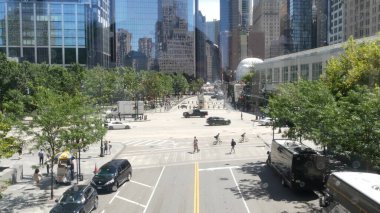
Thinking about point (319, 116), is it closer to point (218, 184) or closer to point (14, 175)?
point (218, 184)

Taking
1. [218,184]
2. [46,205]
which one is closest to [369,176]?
[218,184]

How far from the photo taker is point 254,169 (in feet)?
101

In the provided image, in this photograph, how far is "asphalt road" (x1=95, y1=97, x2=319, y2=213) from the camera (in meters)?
21.5

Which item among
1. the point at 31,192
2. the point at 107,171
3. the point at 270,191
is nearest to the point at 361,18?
the point at 270,191

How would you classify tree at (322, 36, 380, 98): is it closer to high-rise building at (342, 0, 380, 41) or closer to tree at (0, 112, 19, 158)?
tree at (0, 112, 19, 158)

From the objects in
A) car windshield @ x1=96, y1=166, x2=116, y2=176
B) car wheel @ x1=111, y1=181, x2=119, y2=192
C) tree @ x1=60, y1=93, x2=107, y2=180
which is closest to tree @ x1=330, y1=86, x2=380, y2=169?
car wheel @ x1=111, y1=181, x2=119, y2=192

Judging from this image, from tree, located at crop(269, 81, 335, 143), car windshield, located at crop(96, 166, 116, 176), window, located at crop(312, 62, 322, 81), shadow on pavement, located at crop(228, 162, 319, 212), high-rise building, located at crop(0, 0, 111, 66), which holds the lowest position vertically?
shadow on pavement, located at crop(228, 162, 319, 212)

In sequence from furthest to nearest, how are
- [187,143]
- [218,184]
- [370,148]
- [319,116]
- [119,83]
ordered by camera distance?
1. [119,83]
2. [187,143]
3. [218,184]
4. [319,116]
5. [370,148]

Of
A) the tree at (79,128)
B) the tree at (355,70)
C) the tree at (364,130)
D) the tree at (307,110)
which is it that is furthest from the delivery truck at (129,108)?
the tree at (364,130)

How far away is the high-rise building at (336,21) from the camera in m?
167

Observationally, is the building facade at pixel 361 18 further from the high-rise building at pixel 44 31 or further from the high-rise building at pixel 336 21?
the high-rise building at pixel 44 31

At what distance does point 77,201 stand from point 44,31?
127997mm

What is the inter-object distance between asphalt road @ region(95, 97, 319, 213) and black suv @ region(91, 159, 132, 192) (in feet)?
1.51

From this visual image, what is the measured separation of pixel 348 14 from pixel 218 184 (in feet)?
482
